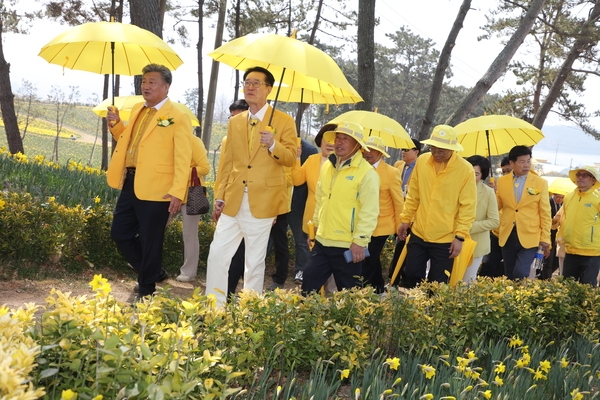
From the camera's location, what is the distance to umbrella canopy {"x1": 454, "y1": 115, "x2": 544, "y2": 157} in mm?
7426

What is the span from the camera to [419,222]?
593cm

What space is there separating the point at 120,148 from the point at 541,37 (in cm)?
1875

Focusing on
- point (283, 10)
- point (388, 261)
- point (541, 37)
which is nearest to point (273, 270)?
point (388, 261)

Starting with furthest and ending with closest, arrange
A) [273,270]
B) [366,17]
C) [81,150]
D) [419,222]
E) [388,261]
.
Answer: [81,150], [366,17], [388,261], [273,270], [419,222]

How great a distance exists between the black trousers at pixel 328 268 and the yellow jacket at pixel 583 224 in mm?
3456

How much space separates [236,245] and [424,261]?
1847 millimetres

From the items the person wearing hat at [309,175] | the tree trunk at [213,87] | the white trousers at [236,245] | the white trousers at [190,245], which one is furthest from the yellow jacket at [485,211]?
the tree trunk at [213,87]

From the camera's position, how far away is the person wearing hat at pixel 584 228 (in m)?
7.21

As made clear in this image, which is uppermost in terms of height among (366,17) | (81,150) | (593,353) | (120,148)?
(366,17)

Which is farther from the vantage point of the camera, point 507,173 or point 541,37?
point 541,37

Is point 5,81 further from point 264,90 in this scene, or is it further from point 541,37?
point 541,37

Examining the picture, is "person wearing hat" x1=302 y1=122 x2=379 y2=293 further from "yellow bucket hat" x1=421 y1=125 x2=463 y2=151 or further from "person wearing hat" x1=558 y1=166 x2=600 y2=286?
"person wearing hat" x1=558 y1=166 x2=600 y2=286

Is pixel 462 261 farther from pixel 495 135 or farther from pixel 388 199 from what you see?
pixel 495 135

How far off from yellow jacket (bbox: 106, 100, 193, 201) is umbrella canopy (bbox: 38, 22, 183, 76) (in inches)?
28.5
